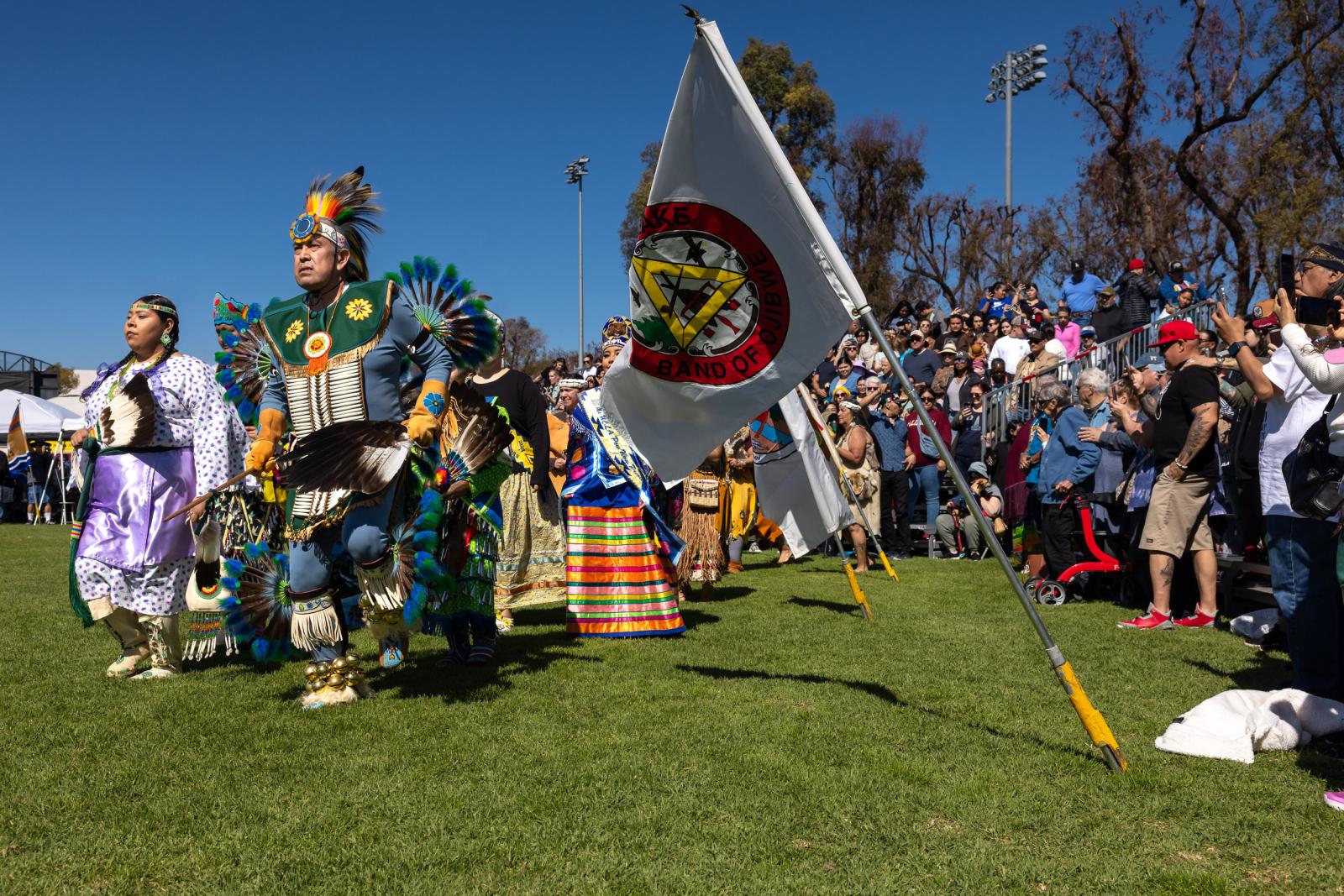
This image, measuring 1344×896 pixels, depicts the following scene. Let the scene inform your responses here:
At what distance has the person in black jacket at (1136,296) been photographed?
13.9 metres

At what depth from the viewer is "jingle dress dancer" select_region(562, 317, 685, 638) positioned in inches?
274

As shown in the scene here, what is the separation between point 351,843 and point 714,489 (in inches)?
247

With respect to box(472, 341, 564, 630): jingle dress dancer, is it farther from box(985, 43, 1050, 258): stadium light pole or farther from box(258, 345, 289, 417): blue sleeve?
box(985, 43, 1050, 258): stadium light pole

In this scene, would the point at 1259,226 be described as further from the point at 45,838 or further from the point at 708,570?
the point at 45,838

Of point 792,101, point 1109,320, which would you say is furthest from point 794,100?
point 1109,320

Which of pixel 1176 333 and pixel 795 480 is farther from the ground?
pixel 1176 333

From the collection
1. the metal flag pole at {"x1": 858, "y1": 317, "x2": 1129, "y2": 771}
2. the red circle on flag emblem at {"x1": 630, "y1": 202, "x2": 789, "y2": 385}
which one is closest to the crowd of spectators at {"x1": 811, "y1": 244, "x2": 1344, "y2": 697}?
the metal flag pole at {"x1": 858, "y1": 317, "x2": 1129, "y2": 771}

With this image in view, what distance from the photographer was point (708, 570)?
896cm

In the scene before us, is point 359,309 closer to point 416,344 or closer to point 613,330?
point 416,344

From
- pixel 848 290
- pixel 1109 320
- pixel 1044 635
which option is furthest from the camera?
pixel 1109 320

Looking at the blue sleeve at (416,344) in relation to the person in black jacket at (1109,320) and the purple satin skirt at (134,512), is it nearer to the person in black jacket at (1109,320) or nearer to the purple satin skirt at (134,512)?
the purple satin skirt at (134,512)

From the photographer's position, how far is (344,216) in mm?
5168

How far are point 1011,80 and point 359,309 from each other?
26.9 meters

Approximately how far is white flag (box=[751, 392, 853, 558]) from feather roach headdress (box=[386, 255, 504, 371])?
2.47 meters
